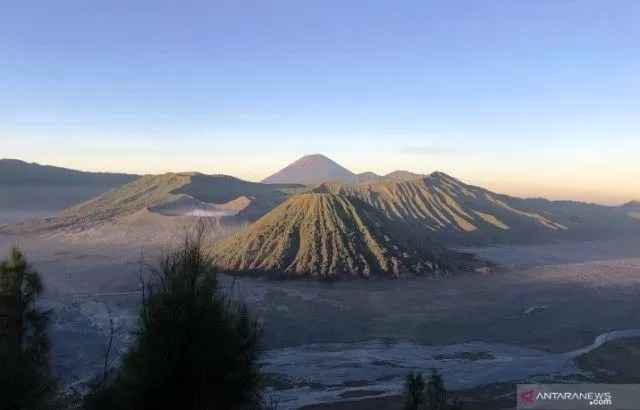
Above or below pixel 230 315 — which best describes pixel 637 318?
below

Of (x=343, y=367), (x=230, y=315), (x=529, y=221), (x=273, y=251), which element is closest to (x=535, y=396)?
(x=343, y=367)

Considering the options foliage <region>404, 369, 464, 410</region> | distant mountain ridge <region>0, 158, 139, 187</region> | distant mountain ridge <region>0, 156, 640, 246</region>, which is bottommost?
foliage <region>404, 369, 464, 410</region>

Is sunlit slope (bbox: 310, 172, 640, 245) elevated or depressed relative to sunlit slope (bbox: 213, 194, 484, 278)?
elevated

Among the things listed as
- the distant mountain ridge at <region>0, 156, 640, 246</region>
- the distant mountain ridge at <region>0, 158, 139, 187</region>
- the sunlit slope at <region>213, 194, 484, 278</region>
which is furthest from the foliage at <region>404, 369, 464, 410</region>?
the distant mountain ridge at <region>0, 158, 139, 187</region>

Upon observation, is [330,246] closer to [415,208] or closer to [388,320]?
[388,320]

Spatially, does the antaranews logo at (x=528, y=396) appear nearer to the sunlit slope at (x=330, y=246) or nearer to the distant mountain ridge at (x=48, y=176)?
the sunlit slope at (x=330, y=246)

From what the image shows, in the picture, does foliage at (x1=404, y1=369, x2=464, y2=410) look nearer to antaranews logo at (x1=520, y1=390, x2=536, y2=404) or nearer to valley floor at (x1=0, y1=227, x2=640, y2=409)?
valley floor at (x1=0, y1=227, x2=640, y2=409)

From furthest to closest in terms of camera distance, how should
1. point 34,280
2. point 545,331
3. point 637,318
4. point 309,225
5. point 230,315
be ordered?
point 309,225 → point 637,318 → point 545,331 → point 34,280 → point 230,315

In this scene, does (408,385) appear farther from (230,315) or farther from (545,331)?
(545,331)
